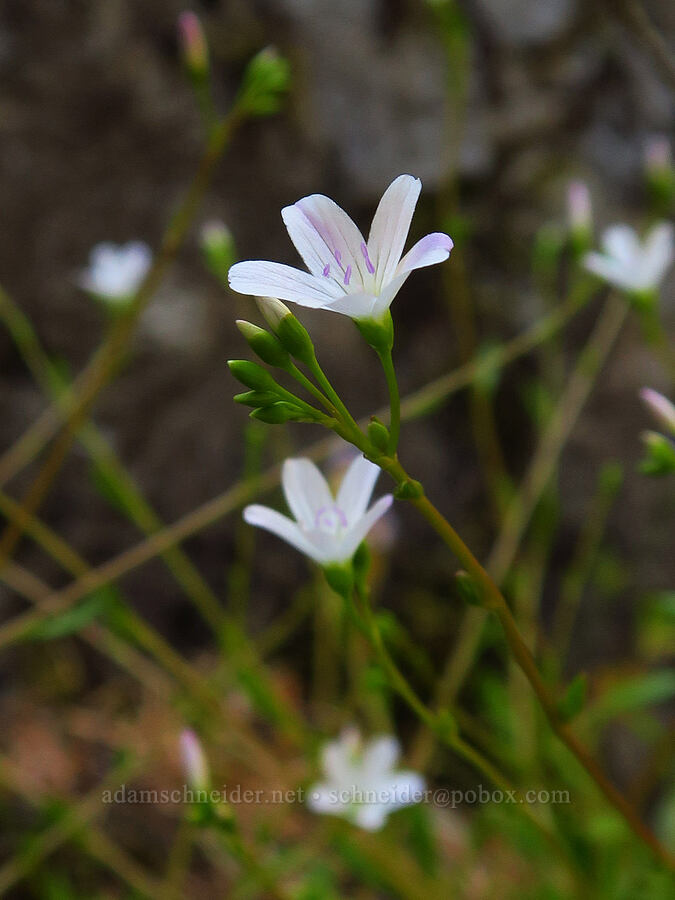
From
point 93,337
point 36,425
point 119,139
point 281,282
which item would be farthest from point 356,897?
point 119,139

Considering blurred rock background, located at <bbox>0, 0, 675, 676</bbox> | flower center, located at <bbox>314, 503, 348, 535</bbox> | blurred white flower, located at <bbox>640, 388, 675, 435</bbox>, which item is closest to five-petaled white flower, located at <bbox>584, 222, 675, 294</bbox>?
blurred white flower, located at <bbox>640, 388, 675, 435</bbox>

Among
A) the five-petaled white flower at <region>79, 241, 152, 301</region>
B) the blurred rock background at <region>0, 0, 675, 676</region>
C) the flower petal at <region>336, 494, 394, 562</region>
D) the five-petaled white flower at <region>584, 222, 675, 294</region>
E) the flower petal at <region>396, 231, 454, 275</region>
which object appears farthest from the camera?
the blurred rock background at <region>0, 0, 675, 676</region>

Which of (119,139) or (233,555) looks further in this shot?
(233,555)

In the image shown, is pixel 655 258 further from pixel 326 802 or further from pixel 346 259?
pixel 326 802

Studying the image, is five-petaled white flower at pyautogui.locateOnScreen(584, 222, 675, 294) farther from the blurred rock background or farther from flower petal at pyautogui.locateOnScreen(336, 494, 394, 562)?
flower petal at pyautogui.locateOnScreen(336, 494, 394, 562)

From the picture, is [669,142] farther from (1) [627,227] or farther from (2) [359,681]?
(2) [359,681]

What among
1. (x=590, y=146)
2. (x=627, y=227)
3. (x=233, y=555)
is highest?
(x=590, y=146)

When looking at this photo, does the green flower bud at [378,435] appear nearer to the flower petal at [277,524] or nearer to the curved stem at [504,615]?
the curved stem at [504,615]
